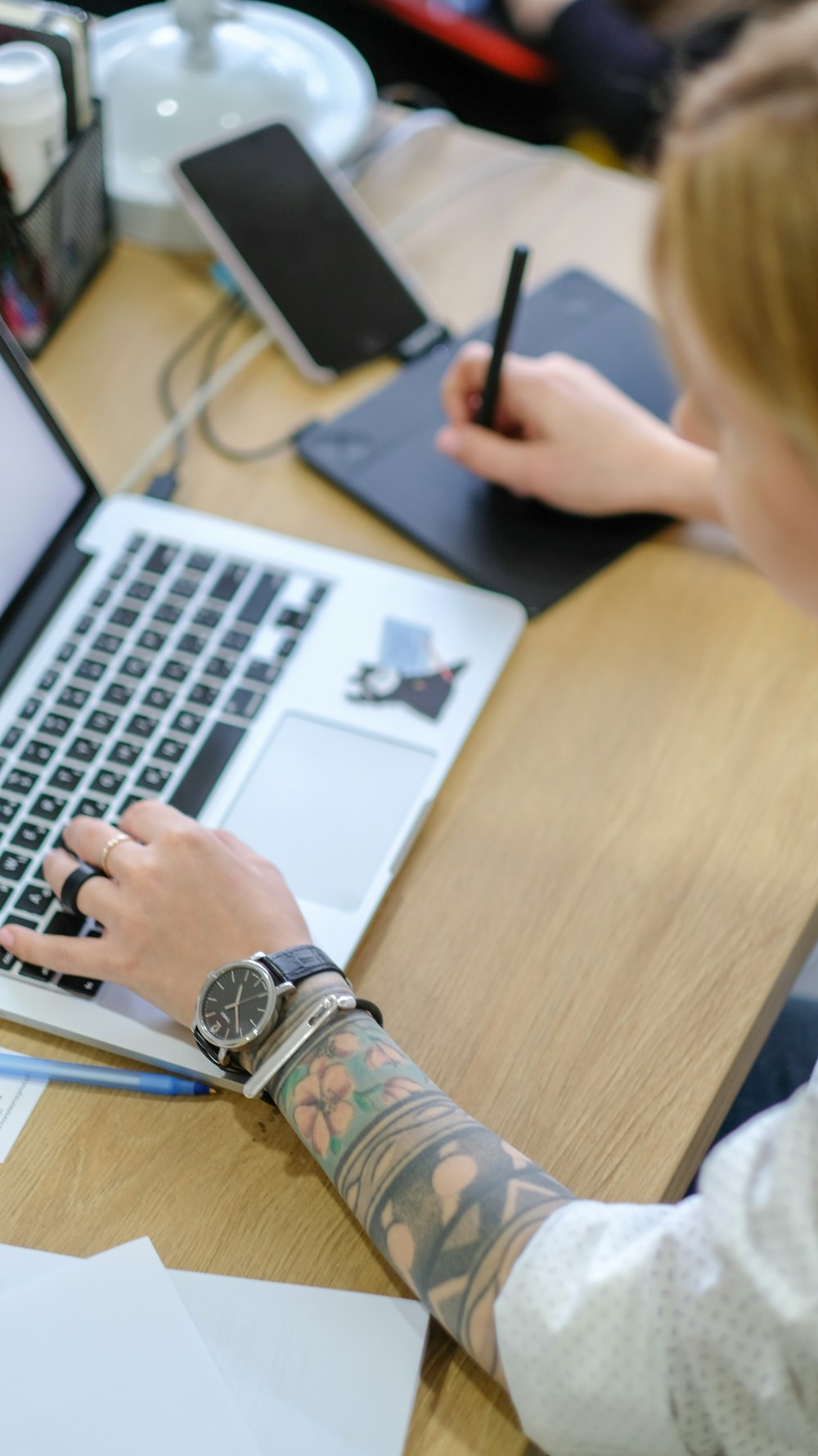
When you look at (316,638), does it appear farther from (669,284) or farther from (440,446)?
(669,284)

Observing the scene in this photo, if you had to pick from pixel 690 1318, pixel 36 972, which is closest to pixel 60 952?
pixel 36 972

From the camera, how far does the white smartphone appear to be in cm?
95

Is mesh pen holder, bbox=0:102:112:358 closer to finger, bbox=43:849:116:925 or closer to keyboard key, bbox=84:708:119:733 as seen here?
keyboard key, bbox=84:708:119:733

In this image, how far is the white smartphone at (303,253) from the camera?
954 mm

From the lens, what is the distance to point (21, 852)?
690mm

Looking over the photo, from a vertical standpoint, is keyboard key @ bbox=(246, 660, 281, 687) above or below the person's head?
below

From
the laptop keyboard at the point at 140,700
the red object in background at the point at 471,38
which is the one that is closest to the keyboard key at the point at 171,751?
the laptop keyboard at the point at 140,700

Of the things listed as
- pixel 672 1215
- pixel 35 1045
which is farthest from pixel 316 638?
pixel 672 1215

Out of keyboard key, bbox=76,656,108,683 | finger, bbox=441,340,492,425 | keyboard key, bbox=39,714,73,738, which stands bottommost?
keyboard key, bbox=39,714,73,738

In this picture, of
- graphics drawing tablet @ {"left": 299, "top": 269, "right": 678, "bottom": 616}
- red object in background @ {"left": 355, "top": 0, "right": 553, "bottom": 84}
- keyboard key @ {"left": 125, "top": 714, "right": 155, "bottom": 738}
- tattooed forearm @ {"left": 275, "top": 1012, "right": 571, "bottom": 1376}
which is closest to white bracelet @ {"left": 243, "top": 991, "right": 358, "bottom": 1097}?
tattooed forearm @ {"left": 275, "top": 1012, "right": 571, "bottom": 1376}

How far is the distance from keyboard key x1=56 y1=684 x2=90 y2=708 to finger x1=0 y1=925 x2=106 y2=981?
0.16m

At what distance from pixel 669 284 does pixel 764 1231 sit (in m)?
0.37

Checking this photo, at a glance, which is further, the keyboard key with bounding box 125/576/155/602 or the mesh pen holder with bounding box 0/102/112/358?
the mesh pen holder with bounding box 0/102/112/358

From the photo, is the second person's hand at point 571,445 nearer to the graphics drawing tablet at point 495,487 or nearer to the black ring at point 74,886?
the graphics drawing tablet at point 495,487
